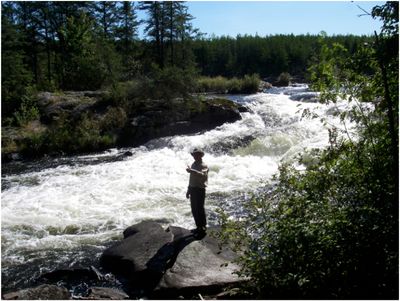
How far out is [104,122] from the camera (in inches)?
899

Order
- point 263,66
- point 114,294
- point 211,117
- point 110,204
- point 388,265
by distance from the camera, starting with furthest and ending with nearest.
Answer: point 263,66, point 211,117, point 110,204, point 114,294, point 388,265

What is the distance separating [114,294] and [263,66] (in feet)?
247

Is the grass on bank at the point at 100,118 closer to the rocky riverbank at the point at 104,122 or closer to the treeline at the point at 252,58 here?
the rocky riverbank at the point at 104,122

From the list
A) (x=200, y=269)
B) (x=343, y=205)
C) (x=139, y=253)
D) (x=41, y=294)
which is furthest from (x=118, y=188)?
(x=343, y=205)

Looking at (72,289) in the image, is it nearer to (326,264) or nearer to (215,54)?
(326,264)

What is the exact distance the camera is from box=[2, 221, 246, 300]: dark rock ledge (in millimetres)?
7406

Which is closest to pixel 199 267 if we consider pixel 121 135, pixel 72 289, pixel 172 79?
pixel 72 289

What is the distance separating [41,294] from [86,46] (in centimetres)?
2971

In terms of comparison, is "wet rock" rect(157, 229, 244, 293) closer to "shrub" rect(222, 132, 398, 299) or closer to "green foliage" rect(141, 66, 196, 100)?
"shrub" rect(222, 132, 398, 299)

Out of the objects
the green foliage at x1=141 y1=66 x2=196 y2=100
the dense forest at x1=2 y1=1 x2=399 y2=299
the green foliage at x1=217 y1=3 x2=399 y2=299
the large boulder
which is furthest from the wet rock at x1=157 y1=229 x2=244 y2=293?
the green foliage at x1=141 y1=66 x2=196 y2=100

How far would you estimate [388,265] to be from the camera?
16.4ft

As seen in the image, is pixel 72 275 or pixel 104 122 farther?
pixel 104 122

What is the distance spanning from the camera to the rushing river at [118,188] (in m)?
9.91

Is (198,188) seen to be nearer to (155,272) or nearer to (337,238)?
(155,272)
